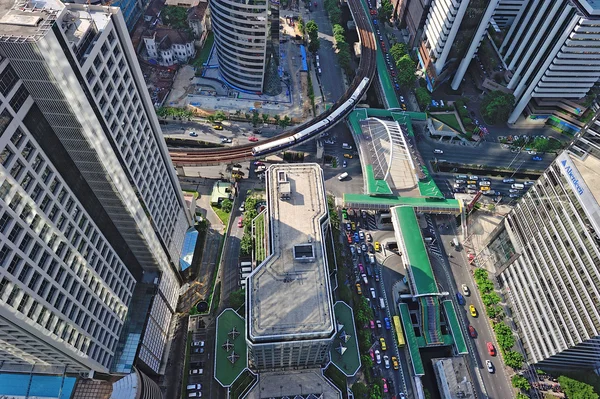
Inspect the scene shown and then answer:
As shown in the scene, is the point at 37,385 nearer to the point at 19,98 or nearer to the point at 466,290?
the point at 19,98

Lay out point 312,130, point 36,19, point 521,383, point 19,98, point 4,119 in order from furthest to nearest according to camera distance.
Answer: point 312,130, point 521,383, point 19,98, point 36,19, point 4,119

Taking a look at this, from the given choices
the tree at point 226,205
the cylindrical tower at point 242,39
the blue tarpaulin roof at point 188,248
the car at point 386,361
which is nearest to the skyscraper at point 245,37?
the cylindrical tower at point 242,39

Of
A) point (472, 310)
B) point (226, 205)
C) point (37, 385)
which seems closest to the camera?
point (37, 385)

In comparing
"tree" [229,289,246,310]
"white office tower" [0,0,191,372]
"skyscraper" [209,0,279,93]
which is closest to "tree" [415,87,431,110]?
"skyscraper" [209,0,279,93]

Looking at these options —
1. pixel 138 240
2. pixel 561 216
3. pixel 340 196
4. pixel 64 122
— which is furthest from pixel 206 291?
pixel 561 216

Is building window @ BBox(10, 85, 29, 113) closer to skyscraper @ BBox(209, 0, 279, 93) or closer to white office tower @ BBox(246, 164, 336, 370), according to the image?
white office tower @ BBox(246, 164, 336, 370)

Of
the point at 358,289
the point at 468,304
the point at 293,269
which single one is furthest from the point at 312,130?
the point at 468,304
